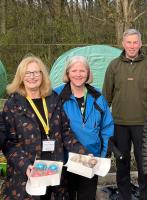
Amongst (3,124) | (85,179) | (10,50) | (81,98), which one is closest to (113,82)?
(81,98)

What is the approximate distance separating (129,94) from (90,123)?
934mm

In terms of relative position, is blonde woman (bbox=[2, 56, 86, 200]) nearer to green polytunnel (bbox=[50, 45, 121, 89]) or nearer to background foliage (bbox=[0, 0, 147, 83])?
green polytunnel (bbox=[50, 45, 121, 89])

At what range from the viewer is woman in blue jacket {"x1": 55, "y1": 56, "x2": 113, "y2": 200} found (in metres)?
3.72

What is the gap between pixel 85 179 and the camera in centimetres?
380

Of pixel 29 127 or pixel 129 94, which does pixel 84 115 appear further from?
pixel 129 94

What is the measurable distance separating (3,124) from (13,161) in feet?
1.03

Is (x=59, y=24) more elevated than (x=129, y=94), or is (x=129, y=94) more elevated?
(x=59, y=24)

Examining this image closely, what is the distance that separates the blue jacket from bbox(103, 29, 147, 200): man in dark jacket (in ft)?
2.53

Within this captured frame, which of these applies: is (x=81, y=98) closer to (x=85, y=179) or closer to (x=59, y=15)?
(x=85, y=179)

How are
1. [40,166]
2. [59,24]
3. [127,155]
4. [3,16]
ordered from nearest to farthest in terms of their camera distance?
1. [40,166]
2. [127,155]
3. [59,24]
4. [3,16]

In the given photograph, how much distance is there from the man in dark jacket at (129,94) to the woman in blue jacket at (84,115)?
758mm

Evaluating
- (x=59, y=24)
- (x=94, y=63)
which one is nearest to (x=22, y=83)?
(x=94, y=63)

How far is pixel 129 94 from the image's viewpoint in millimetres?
4512

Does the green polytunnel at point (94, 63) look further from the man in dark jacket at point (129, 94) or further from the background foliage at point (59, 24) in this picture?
the background foliage at point (59, 24)
